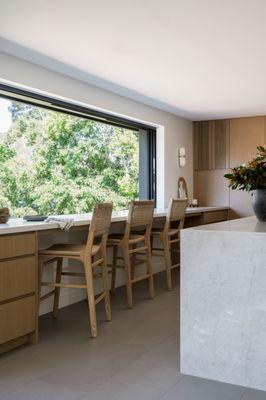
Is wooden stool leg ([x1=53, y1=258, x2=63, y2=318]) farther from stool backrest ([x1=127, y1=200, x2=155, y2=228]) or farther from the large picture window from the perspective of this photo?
the large picture window

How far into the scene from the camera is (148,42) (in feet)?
10.7

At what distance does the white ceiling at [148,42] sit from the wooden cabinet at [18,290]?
4.64 ft

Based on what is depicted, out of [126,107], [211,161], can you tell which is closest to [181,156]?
[211,161]

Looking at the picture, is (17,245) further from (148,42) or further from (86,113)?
(86,113)

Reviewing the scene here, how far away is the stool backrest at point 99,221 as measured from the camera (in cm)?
309

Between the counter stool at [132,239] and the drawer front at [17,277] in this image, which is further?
the counter stool at [132,239]

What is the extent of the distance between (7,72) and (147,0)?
4.59 feet

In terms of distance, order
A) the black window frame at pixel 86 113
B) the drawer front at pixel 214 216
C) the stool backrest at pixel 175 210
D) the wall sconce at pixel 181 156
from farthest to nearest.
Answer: the wall sconce at pixel 181 156 < the drawer front at pixel 214 216 < the stool backrest at pixel 175 210 < the black window frame at pixel 86 113

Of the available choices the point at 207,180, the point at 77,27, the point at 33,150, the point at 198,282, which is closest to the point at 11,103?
the point at 33,150

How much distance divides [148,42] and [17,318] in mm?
2167

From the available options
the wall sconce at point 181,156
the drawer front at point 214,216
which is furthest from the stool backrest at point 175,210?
the wall sconce at point 181,156

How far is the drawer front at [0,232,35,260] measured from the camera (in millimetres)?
2656

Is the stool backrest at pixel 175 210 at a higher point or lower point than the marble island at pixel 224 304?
higher

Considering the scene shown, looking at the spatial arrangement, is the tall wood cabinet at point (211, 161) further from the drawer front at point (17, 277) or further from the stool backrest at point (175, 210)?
the drawer front at point (17, 277)
